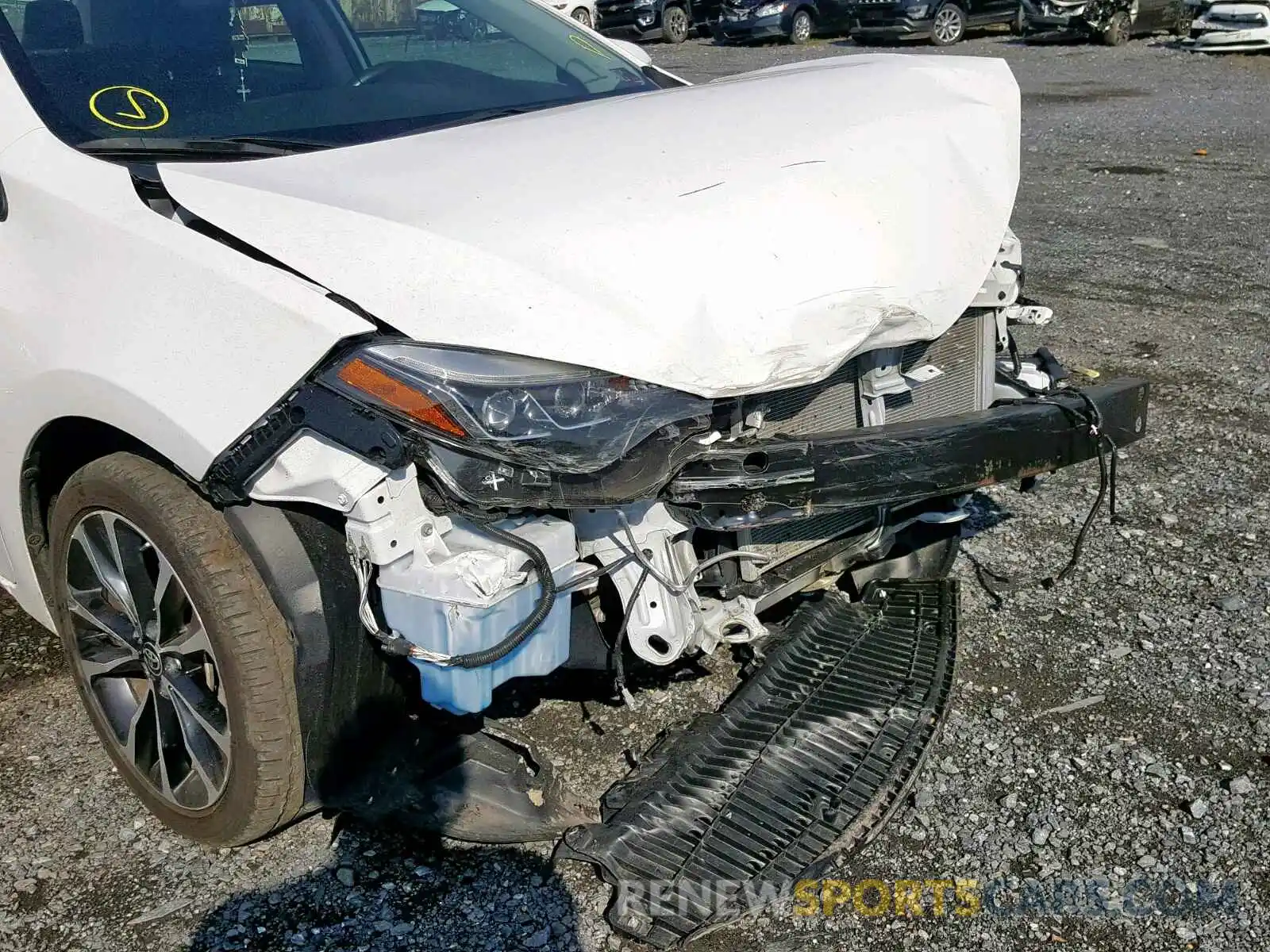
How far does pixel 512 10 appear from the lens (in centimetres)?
391

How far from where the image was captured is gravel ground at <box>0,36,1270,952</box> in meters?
2.49

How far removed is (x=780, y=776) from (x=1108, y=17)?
18118 millimetres

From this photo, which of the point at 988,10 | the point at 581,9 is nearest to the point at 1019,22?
the point at 988,10

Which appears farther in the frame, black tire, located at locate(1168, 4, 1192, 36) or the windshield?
→ black tire, located at locate(1168, 4, 1192, 36)

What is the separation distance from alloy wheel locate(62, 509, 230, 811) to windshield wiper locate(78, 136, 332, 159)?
807mm

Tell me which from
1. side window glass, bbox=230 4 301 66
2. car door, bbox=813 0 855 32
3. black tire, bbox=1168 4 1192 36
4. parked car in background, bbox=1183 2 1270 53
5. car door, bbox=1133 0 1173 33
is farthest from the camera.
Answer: car door, bbox=813 0 855 32

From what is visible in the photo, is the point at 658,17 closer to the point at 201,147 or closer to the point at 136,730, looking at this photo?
the point at 201,147

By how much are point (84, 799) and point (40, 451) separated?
2.96 feet

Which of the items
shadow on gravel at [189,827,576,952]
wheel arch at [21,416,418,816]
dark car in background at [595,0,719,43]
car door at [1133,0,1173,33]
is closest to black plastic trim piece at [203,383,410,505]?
wheel arch at [21,416,418,816]

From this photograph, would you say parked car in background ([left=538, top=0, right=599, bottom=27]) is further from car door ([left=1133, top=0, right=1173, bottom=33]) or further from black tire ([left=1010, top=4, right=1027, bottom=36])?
car door ([left=1133, top=0, right=1173, bottom=33])

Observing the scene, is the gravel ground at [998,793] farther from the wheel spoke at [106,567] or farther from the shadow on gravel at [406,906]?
the wheel spoke at [106,567]

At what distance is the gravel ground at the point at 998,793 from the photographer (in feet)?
8.16

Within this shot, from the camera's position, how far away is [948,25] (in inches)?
723

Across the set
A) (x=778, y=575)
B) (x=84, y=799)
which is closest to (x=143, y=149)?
(x=84, y=799)
